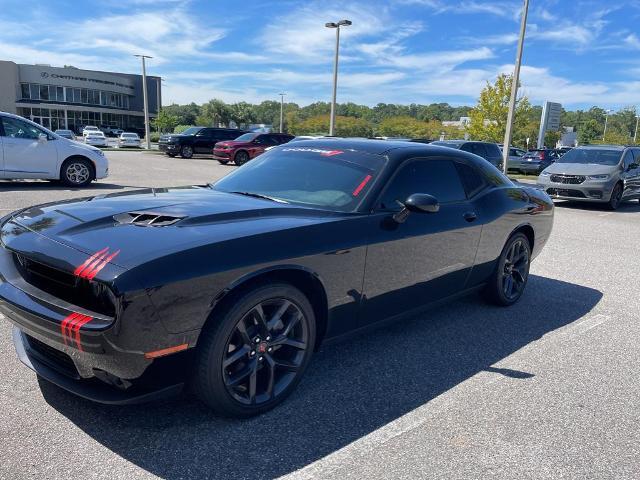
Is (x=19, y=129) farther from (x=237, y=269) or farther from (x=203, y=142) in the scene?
(x=203, y=142)

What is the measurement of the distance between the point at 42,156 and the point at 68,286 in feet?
33.4

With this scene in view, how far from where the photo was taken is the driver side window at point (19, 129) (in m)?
10.7

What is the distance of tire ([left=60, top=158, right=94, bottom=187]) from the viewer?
1179cm

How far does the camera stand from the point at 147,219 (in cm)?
293

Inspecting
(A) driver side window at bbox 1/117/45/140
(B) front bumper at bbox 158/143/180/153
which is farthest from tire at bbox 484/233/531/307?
(B) front bumper at bbox 158/143/180/153

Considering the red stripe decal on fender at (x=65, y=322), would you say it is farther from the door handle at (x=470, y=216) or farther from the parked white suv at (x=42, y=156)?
the parked white suv at (x=42, y=156)

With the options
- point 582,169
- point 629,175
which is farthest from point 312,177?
point 629,175

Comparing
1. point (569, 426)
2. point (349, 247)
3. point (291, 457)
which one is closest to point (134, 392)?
→ point (291, 457)

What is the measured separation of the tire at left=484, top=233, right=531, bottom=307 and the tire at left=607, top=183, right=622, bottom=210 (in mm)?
9869

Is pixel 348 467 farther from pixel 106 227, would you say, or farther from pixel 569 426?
pixel 106 227

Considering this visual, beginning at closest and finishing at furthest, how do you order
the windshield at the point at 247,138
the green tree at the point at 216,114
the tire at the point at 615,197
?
the tire at the point at 615,197
the windshield at the point at 247,138
the green tree at the point at 216,114

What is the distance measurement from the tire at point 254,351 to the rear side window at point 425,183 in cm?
106

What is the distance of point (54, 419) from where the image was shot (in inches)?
108

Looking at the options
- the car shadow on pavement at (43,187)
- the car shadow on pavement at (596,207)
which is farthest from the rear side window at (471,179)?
the car shadow on pavement at (596,207)
